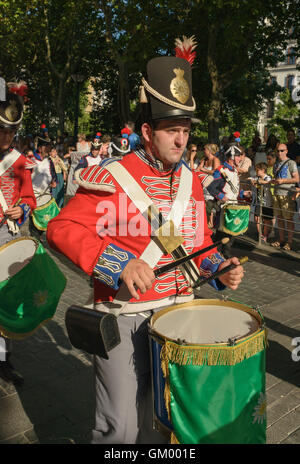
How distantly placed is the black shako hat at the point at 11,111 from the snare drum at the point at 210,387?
2463 mm

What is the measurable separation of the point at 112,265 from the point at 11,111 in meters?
2.41

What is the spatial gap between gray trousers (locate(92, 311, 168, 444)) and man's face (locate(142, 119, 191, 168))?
0.85m

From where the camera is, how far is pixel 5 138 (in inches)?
161

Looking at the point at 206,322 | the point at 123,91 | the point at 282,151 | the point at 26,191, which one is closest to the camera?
the point at 206,322

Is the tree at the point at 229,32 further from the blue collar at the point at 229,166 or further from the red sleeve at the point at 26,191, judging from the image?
the red sleeve at the point at 26,191

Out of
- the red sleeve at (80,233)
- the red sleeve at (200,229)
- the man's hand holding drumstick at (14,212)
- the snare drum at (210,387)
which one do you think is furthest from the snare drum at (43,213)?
the snare drum at (210,387)

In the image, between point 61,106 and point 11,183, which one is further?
point 61,106

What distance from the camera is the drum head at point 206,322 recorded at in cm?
235

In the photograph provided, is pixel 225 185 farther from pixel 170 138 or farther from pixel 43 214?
pixel 170 138

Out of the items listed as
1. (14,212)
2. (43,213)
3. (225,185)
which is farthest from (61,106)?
(14,212)

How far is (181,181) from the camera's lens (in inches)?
99.9

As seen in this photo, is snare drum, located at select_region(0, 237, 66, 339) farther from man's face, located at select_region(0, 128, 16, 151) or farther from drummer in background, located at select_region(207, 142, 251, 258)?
drummer in background, located at select_region(207, 142, 251, 258)

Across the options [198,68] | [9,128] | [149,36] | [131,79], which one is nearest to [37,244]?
[9,128]

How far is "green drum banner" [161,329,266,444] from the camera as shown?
6.49 feet
